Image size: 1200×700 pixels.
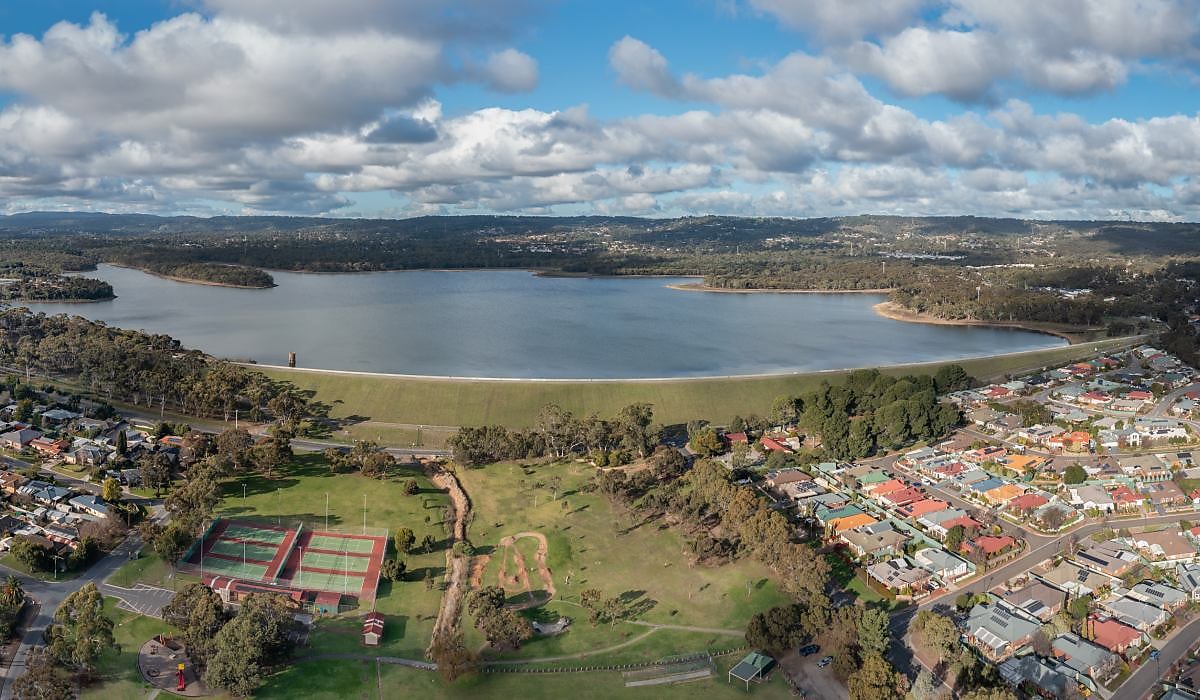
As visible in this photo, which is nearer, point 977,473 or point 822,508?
point 822,508

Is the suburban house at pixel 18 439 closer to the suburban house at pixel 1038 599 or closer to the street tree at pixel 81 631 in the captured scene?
the street tree at pixel 81 631

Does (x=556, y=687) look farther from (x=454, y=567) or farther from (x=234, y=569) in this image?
(x=234, y=569)

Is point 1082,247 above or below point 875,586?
above

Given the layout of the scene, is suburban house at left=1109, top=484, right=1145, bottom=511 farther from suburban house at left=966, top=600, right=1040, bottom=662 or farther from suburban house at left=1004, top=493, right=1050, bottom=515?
suburban house at left=966, top=600, right=1040, bottom=662

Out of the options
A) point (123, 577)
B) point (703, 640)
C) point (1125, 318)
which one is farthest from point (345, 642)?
point (1125, 318)

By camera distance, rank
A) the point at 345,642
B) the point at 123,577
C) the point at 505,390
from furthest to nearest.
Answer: the point at 505,390
the point at 123,577
the point at 345,642

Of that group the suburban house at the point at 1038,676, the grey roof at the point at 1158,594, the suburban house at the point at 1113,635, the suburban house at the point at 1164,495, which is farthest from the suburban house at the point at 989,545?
the suburban house at the point at 1164,495

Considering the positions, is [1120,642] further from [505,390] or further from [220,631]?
[505,390]

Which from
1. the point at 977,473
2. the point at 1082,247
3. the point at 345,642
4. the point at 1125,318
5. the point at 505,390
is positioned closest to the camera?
the point at 345,642
